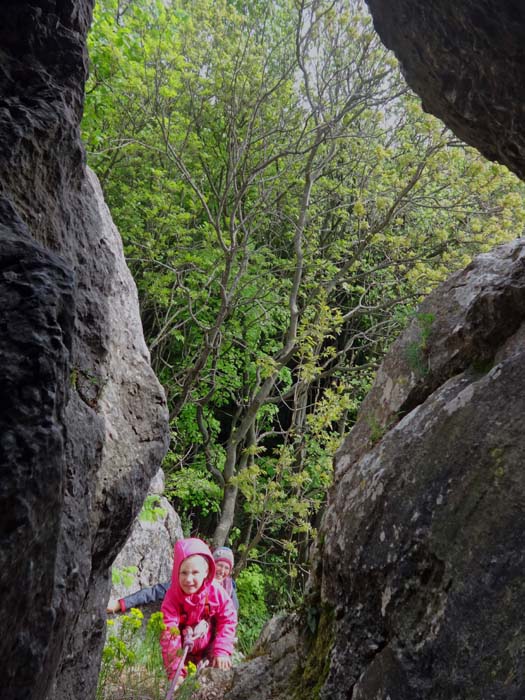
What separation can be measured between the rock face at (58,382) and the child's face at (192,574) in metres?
1.48

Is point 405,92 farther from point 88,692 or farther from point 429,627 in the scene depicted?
point 88,692

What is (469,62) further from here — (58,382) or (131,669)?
(131,669)

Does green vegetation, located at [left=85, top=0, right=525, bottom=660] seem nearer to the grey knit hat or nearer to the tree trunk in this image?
the tree trunk

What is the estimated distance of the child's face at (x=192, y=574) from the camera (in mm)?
4652

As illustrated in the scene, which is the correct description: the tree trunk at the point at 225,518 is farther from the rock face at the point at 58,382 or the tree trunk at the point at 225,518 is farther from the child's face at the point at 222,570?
the rock face at the point at 58,382

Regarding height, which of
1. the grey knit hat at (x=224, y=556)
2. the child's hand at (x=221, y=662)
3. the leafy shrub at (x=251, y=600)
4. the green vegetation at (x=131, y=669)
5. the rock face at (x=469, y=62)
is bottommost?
the leafy shrub at (x=251, y=600)

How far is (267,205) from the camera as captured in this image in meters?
10.8

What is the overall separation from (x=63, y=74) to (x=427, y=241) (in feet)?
30.7

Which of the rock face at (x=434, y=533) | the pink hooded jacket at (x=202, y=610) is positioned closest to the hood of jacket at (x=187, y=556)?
the pink hooded jacket at (x=202, y=610)

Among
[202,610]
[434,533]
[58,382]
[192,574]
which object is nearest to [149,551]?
[202,610]

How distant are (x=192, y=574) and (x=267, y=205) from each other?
766 centimetres

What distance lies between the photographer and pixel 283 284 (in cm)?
1089

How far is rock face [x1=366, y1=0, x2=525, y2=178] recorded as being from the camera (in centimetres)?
278

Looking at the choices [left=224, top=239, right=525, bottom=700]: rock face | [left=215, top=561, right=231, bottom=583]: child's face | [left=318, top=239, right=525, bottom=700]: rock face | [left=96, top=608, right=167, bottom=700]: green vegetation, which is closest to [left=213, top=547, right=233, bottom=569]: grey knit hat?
[left=215, top=561, right=231, bottom=583]: child's face
